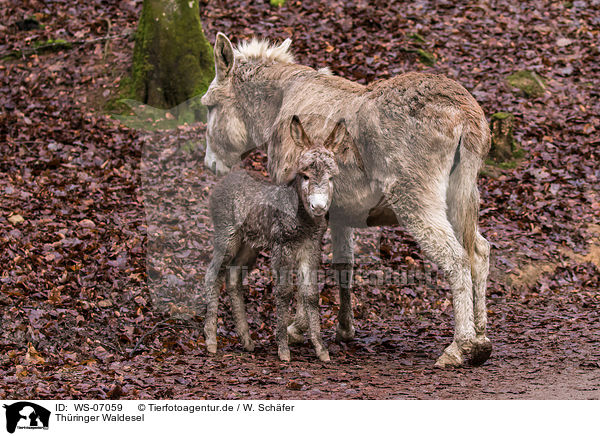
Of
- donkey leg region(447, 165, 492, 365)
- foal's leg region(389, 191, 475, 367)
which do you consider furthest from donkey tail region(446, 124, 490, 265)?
foal's leg region(389, 191, 475, 367)

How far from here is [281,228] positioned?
20.9 feet

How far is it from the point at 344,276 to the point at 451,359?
1.57m

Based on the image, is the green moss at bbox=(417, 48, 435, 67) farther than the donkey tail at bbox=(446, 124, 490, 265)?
Yes

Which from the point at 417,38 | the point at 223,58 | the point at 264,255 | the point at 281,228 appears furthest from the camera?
the point at 417,38

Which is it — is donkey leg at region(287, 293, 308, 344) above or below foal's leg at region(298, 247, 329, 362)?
below

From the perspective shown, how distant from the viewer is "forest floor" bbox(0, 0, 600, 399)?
20.0 ft

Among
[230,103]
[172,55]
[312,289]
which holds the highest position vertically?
[172,55]

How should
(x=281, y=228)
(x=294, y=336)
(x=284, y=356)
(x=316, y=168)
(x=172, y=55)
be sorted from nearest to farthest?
(x=316, y=168), (x=281, y=228), (x=284, y=356), (x=294, y=336), (x=172, y=55)

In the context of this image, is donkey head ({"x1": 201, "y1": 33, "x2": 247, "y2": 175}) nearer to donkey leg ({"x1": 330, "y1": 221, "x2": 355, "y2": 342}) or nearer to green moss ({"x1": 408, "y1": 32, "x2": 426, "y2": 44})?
donkey leg ({"x1": 330, "y1": 221, "x2": 355, "y2": 342})

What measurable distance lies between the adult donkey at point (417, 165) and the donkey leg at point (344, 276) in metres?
0.19

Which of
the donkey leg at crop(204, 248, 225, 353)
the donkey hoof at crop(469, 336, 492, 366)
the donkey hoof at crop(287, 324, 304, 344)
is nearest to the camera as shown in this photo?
the donkey hoof at crop(469, 336, 492, 366)

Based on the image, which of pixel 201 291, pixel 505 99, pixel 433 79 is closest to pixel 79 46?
pixel 201 291

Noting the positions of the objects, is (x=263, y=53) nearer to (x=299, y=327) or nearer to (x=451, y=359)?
(x=299, y=327)

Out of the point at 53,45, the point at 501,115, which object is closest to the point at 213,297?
the point at 501,115
